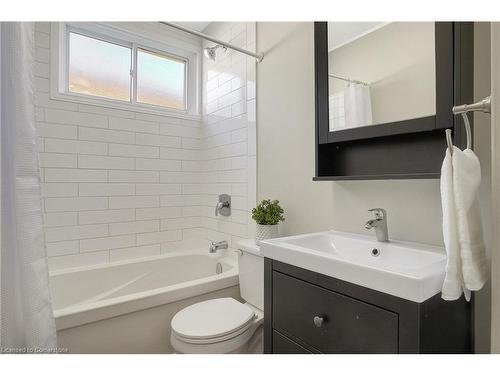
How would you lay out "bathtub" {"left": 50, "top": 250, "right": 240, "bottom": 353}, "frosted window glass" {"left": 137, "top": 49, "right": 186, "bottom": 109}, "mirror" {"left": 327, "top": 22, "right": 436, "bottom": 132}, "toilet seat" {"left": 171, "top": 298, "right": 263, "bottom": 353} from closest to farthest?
"mirror" {"left": 327, "top": 22, "right": 436, "bottom": 132} → "toilet seat" {"left": 171, "top": 298, "right": 263, "bottom": 353} → "bathtub" {"left": 50, "top": 250, "right": 240, "bottom": 353} → "frosted window glass" {"left": 137, "top": 49, "right": 186, "bottom": 109}

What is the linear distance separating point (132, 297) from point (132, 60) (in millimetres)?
1960

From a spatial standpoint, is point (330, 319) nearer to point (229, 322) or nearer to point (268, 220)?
point (229, 322)

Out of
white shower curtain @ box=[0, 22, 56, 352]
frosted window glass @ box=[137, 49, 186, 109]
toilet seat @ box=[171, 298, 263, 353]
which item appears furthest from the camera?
frosted window glass @ box=[137, 49, 186, 109]

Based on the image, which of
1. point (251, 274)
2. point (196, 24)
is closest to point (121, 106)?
point (196, 24)

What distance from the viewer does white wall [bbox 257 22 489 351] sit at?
1136 mm

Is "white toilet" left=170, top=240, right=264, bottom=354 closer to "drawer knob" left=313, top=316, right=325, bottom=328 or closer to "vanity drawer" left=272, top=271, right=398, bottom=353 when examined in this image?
"vanity drawer" left=272, top=271, right=398, bottom=353

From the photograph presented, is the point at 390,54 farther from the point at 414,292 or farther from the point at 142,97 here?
the point at 142,97

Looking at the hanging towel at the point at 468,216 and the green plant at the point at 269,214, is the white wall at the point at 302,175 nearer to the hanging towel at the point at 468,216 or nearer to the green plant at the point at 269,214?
the green plant at the point at 269,214

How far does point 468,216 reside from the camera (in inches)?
29.1

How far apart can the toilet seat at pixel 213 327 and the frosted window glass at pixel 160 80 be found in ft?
6.12

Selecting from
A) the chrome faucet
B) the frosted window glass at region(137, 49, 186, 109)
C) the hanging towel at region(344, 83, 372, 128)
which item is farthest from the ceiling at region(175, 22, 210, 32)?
the chrome faucet

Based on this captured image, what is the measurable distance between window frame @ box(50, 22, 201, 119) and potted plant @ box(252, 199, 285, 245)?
137 cm

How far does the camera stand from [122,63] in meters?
2.38
